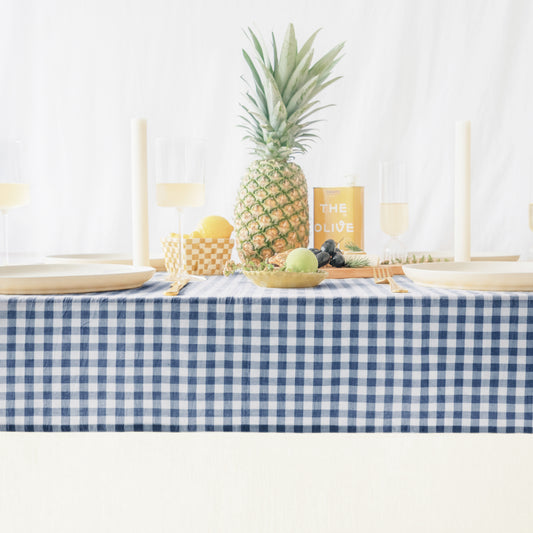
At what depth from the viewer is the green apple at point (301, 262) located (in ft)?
3.56

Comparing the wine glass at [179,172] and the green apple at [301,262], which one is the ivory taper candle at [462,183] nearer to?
the green apple at [301,262]

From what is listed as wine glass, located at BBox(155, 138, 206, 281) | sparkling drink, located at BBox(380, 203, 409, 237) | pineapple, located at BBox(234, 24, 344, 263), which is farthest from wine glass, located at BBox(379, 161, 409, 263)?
wine glass, located at BBox(155, 138, 206, 281)

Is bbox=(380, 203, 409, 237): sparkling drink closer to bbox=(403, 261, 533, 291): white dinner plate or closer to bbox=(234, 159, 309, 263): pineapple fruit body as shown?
bbox=(234, 159, 309, 263): pineapple fruit body

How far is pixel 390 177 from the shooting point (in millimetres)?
1618

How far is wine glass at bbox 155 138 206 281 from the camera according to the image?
1243mm

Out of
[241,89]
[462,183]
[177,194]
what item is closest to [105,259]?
[177,194]

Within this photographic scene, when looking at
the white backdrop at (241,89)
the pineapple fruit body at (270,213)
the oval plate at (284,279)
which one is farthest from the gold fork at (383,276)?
the white backdrop at (241,89)

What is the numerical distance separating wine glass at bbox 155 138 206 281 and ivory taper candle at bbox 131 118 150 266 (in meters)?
0.03

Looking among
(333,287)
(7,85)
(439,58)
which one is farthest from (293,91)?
(7,85)

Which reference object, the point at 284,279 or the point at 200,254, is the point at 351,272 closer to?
the point at 284,279

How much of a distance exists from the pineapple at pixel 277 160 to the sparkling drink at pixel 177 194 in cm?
27

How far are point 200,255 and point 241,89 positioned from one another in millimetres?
1809

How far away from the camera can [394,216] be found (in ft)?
5.42
